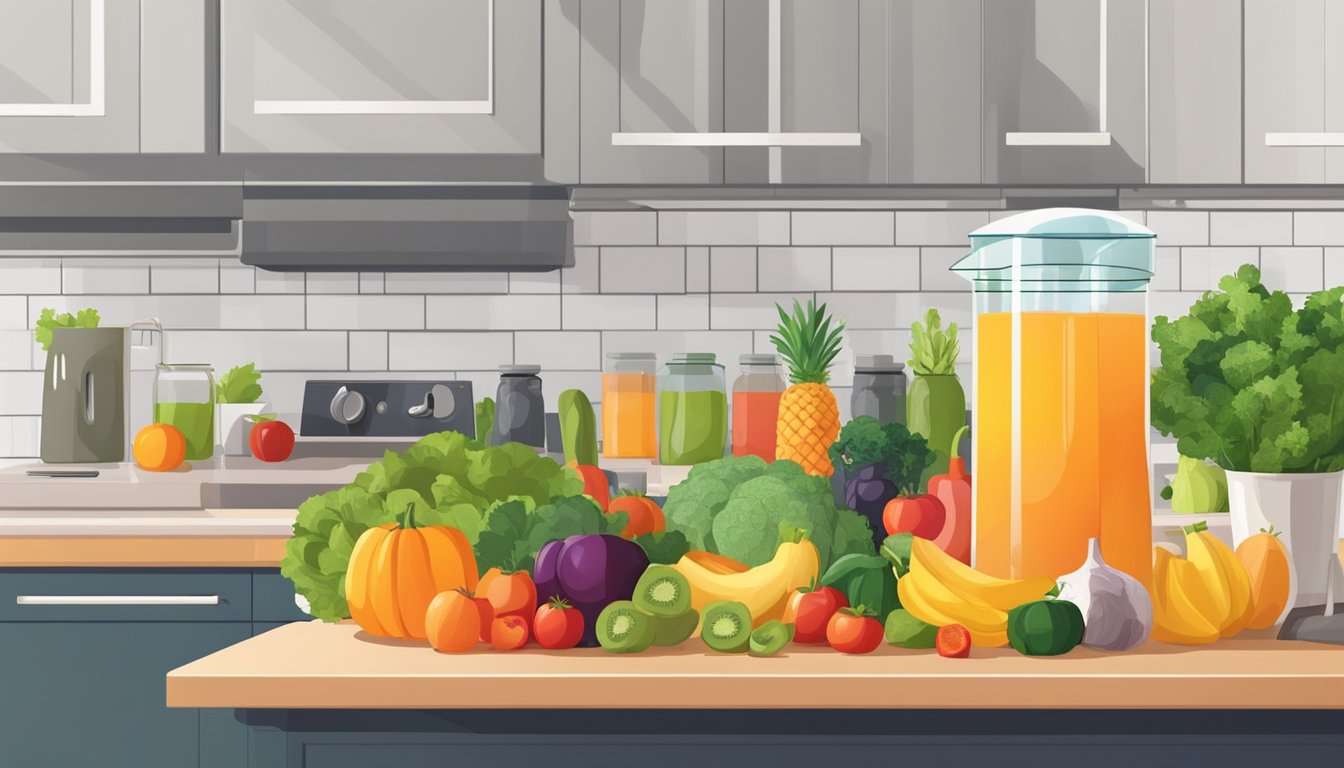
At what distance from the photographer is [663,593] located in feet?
3.64

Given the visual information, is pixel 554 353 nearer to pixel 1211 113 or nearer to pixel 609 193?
pixel 609 193

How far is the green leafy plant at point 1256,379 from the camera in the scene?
1196mm

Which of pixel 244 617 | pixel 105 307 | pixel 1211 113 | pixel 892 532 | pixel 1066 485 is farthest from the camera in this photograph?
pixel 105 307

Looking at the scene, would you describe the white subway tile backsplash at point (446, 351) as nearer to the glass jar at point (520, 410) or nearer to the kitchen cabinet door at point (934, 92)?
the glass jar at point (520, 410)

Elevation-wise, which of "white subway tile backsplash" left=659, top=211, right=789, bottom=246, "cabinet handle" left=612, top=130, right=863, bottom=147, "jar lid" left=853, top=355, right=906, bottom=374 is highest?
"cabinet handle" left=612, top=130, right=863, bottom=147

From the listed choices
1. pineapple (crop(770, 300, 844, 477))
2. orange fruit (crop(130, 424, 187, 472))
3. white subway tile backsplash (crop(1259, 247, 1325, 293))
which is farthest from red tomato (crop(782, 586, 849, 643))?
white subway tile backsplash (crop(1259, 247, 1325, 293))

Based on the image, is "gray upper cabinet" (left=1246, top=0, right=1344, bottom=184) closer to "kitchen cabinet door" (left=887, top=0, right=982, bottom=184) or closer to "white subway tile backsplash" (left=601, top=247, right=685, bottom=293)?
"kitchen cabinet door" (left=887, top=0, right=982, bottom=184)

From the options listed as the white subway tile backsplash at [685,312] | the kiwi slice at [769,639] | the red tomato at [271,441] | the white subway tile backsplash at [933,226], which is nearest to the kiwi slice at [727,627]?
the kiwi slice at [769,639]

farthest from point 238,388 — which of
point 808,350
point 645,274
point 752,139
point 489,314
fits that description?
point 808,350

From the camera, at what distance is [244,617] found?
229cm

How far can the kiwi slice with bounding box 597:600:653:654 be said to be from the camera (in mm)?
1083

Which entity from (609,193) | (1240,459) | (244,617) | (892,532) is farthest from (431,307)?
(1240,459)

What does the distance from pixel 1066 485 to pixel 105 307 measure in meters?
2.68

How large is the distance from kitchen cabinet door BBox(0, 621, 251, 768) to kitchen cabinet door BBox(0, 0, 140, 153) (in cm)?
104
